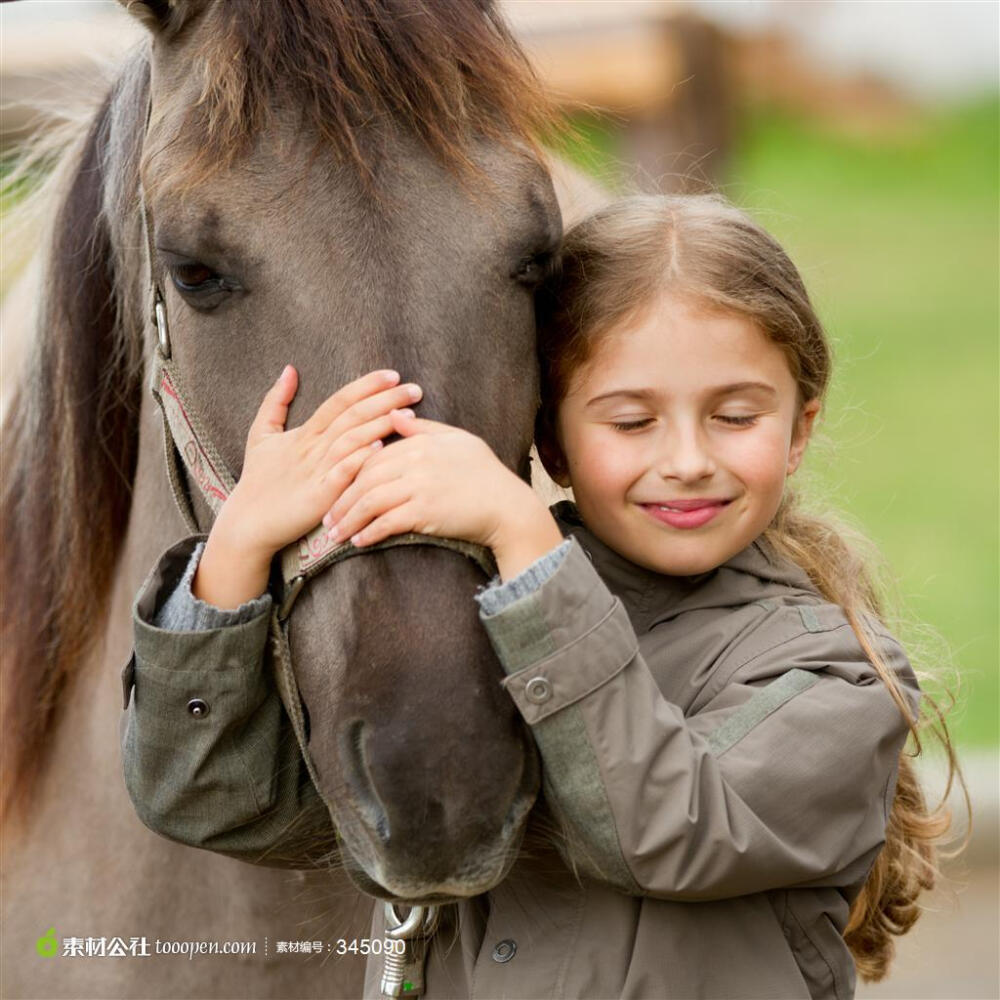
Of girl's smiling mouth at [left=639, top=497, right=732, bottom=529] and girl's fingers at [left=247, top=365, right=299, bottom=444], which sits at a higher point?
girl's fingers at [left=247, top=365, right=299, bottom=444]

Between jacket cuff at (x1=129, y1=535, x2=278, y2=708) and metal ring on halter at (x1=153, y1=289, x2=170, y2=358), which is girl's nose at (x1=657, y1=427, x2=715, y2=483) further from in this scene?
metal ring on halter at (x1=153, y1=289, x2=170, y2=358)

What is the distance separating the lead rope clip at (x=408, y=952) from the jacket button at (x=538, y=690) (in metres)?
0.40

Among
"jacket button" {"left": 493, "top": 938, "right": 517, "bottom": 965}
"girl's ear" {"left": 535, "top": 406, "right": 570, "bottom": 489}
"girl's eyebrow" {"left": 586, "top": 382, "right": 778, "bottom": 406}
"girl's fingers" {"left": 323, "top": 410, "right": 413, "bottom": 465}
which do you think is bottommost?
"jacket button" {"left": 493, "top": 938, "right": 517, "bottom": 965}

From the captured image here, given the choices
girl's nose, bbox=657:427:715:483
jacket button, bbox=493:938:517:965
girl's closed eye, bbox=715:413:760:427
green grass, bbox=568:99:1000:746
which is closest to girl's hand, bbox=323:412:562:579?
girl's nose, bbox=657:427:715:483

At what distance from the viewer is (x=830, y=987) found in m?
1.67

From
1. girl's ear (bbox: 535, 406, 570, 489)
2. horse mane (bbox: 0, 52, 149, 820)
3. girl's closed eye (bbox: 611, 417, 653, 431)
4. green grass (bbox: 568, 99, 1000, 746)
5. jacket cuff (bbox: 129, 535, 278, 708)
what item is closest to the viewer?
jacket cuff (bbox: 129, 535, 278, 708)

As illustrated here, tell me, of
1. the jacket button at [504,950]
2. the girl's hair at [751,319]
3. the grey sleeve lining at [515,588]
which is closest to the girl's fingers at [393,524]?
the grey sleeve lining at [515,588]

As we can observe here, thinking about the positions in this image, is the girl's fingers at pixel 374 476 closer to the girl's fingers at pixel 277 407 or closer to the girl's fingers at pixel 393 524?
the girl's fingers at pixel 393 524

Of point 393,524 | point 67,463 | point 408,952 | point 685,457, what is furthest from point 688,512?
point 67,463

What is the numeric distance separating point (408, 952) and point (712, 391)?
32.5 inches

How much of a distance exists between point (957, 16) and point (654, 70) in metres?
4.90

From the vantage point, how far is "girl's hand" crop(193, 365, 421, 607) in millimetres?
1459

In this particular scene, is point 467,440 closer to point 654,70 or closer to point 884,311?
point 654,70

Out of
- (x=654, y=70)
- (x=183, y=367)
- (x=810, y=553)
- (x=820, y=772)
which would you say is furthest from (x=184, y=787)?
(x=654, y=70)
